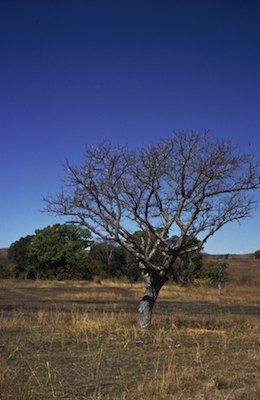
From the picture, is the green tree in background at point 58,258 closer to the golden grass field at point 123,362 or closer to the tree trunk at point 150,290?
the golden grass field at point 123,362

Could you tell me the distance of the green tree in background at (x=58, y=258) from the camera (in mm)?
62156

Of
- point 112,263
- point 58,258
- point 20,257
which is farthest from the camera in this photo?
point 20,257

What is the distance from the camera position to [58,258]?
6206 centimetres

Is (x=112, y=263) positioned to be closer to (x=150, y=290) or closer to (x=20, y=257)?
(x=20, y=257)

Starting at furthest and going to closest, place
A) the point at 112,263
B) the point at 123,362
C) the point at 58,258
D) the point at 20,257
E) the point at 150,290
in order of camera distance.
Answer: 1. the point at 20,257
2. the point at 112,263
3. the point at 58,258
4. the point at 150,290
5. the point at 123,362

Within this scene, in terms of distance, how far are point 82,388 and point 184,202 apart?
30.2 ft

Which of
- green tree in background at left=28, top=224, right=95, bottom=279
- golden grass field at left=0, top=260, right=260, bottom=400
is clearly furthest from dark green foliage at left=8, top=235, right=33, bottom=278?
golden grass field at left=0, top=260, right=260, bottom=400

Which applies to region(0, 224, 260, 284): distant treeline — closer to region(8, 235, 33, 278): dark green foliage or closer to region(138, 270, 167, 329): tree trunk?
region(8, 235, 33, 278): dark green foliage

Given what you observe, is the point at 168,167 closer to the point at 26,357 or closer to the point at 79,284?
the point at 26,357

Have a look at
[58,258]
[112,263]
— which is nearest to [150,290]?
[58,258]

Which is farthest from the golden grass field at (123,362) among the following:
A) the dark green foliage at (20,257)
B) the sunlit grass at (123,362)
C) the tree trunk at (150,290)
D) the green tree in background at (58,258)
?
the dark green foliage at (20,257)

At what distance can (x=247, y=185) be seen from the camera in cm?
1467

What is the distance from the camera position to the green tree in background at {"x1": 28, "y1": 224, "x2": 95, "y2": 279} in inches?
2447

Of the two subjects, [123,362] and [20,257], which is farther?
[20,257]
